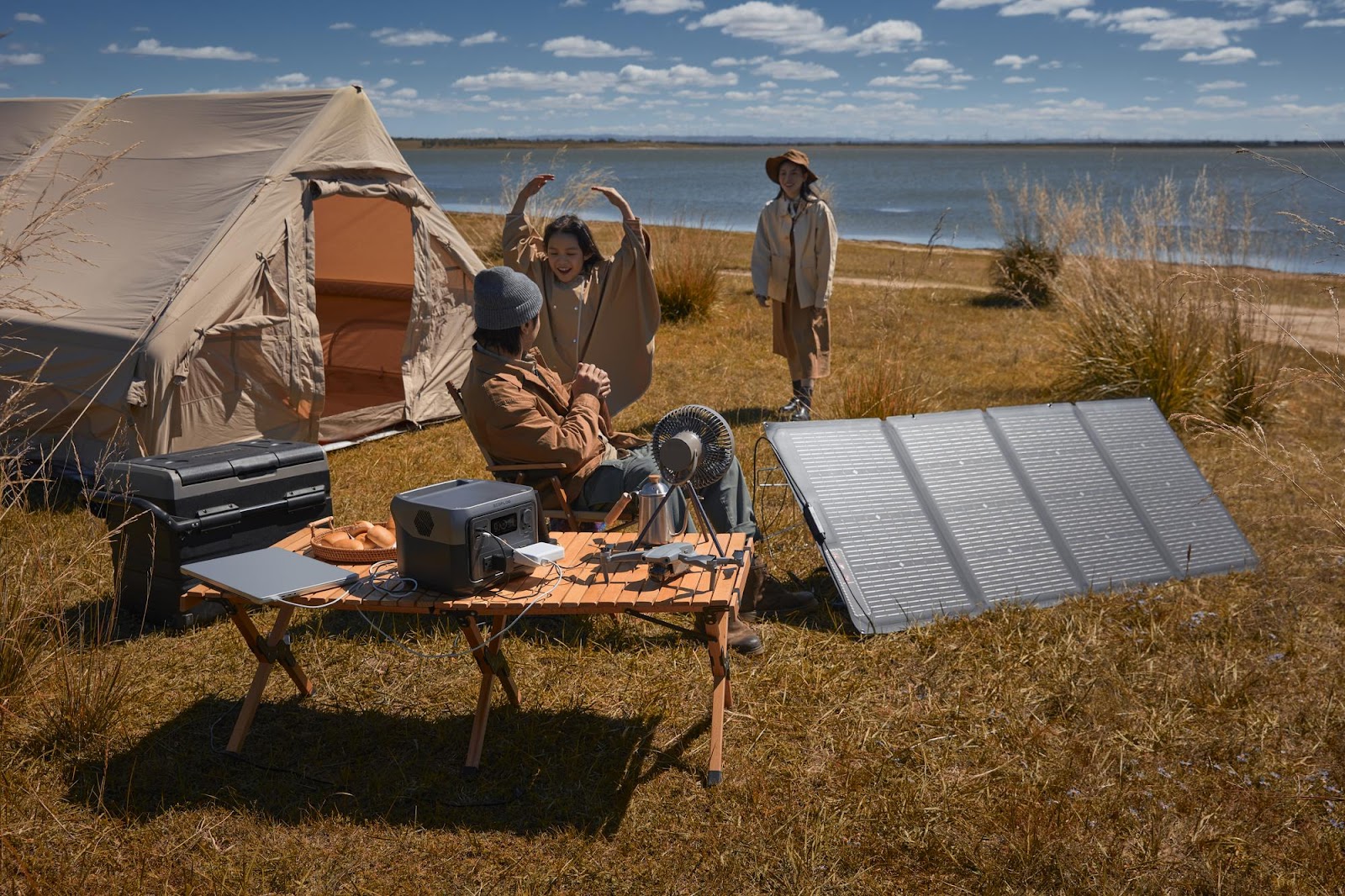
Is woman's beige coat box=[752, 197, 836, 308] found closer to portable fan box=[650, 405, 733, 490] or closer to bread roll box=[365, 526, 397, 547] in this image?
portable fan box=[650, 405, 733, 490]

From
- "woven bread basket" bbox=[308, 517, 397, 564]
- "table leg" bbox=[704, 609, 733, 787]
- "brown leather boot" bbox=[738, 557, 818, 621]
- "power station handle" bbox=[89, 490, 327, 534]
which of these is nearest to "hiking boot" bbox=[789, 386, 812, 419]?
"brown leather boot" bbox=[738, 557, 818, 621]

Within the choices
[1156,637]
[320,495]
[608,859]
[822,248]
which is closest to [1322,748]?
[1156,637]

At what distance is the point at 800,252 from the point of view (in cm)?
729

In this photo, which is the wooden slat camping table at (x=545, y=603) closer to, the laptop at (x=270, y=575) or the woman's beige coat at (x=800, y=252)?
the laptop at (x=270, y=575)

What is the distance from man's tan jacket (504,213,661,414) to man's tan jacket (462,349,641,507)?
1.12 metres

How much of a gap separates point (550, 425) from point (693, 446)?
75 cm

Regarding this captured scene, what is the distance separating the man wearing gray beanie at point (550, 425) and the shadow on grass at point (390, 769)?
30.3 inches

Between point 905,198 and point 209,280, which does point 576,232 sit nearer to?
point 209,280

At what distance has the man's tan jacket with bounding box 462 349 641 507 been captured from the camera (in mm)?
3781

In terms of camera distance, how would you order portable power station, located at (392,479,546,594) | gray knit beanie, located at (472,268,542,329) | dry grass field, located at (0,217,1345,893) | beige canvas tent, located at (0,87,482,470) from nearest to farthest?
1. dry grass field, located at (0,217,1345,893)
2. portable power station, located at (392,479,546,594)
3. gray knit beanie, located at (472,268,542,329)
4. beige canvas tent, located at (0,87,482,470)

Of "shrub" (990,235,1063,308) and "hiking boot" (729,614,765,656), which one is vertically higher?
"shrub" (990,235,1063,308)

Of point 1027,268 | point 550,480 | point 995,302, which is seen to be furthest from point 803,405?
point 995,302

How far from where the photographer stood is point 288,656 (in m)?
3.47

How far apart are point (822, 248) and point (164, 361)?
4.01 metres
